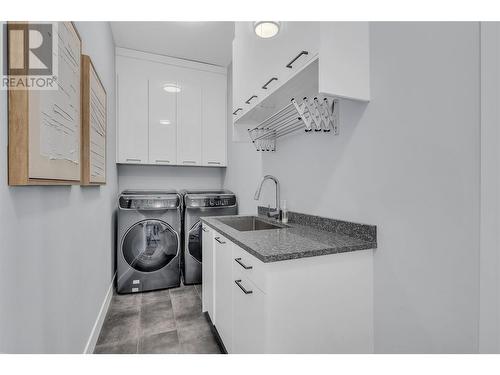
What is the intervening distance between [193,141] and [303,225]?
201cm

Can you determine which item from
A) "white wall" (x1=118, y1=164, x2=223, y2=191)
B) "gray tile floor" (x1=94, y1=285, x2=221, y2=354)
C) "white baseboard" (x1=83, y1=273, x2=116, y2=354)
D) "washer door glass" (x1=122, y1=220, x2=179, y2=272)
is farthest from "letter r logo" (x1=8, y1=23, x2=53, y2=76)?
"white wall" (x1=118, y1=164, x2=223, y2=191)

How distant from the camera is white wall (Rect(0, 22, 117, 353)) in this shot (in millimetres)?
701

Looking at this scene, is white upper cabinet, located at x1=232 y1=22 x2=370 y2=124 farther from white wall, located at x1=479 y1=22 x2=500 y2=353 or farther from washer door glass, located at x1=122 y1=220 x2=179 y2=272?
washer door glass, located at x1=122 y1=220 x2=179 y2=272

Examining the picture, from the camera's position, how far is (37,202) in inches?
34.9

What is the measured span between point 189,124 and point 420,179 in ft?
8.90

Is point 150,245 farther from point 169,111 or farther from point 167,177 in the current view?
point 169,111

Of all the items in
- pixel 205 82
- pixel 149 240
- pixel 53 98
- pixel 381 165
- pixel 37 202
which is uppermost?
pixel 205 82

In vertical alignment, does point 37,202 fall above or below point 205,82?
below

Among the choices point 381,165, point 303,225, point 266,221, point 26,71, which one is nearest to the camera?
point 26,71

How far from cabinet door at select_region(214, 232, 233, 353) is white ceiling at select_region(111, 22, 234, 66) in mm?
2090

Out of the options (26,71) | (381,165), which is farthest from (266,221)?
(26,71)

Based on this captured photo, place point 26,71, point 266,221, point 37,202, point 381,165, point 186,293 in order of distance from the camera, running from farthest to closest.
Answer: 1. point 186,293
2. point 266,221
3. point 381,165
4. point 37,202
5. point 26,71

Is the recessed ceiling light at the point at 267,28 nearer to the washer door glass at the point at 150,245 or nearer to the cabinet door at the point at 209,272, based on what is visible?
the cabinet door at the point at 209,272
